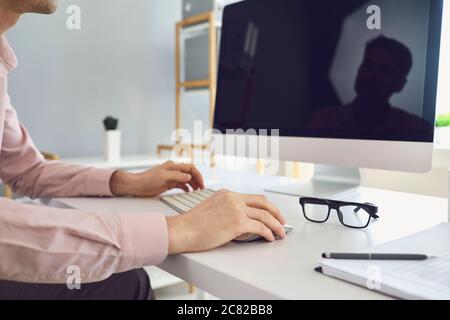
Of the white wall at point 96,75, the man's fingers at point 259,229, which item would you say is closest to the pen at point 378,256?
the man's fingers at point 259,229

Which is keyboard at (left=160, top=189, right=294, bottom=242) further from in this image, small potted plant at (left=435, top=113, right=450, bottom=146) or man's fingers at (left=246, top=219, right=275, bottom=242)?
small potted plant at (left=435, top=113, right=450, bottom=146)

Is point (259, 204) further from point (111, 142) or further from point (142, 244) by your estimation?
point (111, 142)

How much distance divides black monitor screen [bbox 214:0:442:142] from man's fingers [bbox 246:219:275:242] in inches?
14.4

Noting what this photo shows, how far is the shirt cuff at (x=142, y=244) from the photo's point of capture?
525mm

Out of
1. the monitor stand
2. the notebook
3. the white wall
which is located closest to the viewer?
the notebook

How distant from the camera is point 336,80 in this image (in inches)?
34.9

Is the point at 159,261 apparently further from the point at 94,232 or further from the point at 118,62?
the point at 118,62

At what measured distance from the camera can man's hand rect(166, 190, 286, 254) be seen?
54 centimetres

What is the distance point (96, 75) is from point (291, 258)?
6.75 feet

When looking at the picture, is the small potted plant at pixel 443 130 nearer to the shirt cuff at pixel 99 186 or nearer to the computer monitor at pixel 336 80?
the computer monitor at pixel 336 80

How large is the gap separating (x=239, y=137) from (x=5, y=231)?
0.66 meters

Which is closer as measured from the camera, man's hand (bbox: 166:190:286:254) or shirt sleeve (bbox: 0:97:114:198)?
man's hand (bbox: 166:190:286:254)

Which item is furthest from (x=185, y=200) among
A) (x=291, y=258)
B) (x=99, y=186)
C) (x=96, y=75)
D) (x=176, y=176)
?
(x=96, y=75)

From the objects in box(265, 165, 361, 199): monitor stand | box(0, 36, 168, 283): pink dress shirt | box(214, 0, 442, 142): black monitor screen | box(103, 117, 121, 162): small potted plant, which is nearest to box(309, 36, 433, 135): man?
box(214, 0, 442, 142): black monitor screen
